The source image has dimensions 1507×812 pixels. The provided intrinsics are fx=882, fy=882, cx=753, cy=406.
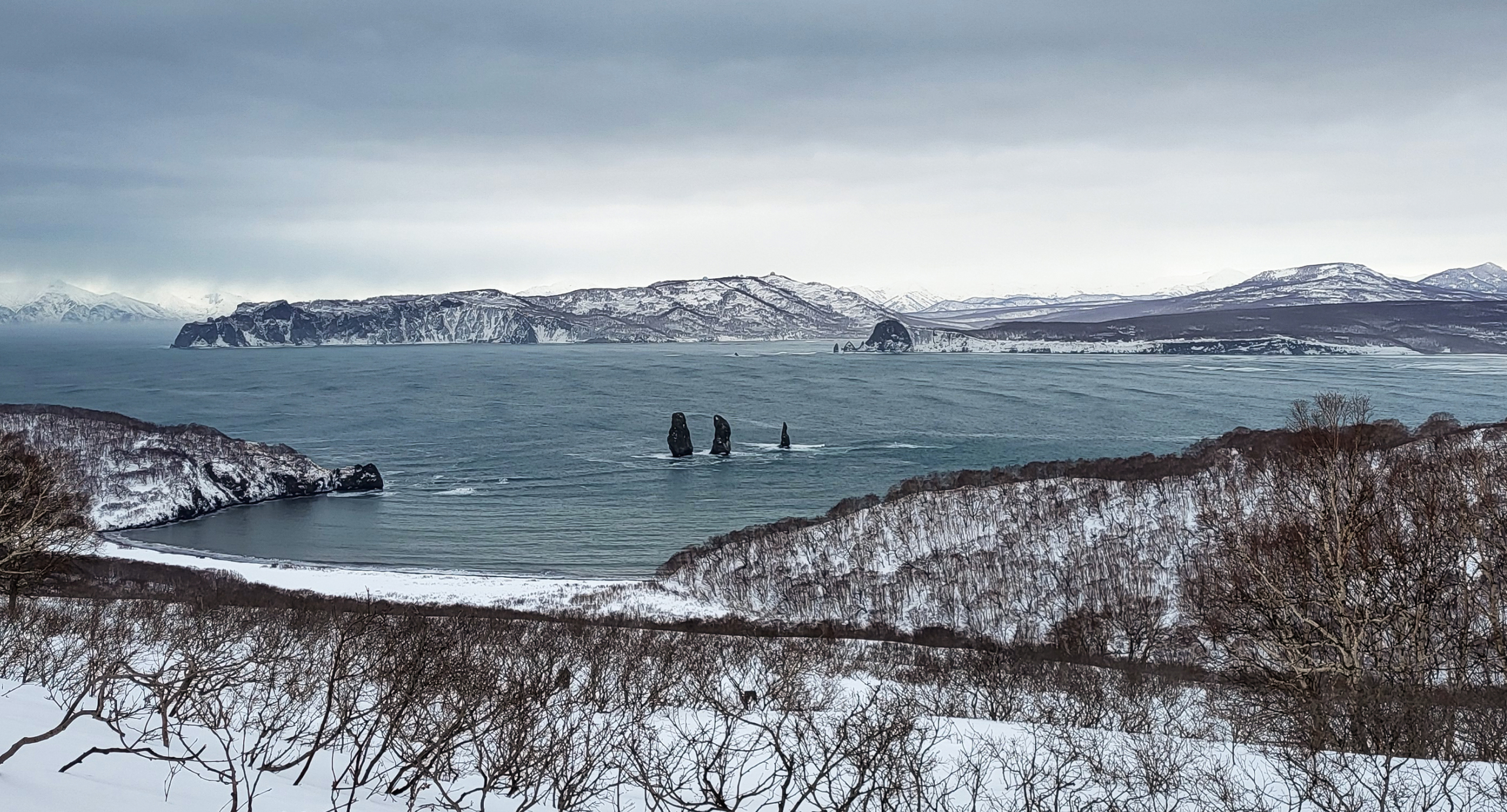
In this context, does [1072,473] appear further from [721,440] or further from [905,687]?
[721,440]

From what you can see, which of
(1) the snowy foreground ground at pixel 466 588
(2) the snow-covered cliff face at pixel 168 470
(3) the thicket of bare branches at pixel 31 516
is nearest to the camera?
(3) the thicket of bare branches at pixel 31 516

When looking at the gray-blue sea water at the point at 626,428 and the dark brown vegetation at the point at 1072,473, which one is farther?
the gray-blue sea water at the point at 626,428

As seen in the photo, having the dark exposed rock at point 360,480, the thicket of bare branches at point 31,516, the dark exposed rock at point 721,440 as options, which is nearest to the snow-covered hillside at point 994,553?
the thicket of bare branches at point 31,516

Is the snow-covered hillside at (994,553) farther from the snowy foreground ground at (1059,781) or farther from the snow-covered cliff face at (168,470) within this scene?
the snow-covered cliff face at (168,470)

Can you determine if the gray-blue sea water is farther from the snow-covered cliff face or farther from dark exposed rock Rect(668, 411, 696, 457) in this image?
the snow-covered cliff face

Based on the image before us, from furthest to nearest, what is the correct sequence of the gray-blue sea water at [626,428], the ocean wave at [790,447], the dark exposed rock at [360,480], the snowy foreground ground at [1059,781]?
the ocean wave at [790,447] < the dark exposed rock at [360,480] < the gray-blue sea water at [626,428] < the snowy foreground ground at [1059,781]

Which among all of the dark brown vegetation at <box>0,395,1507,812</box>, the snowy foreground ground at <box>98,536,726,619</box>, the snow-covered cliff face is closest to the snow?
the snowy foreground ground at <box>98,536,726,619</box>

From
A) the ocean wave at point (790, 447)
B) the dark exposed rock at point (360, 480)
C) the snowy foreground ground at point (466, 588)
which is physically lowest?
the snowy foreground ground at point (466, 588)

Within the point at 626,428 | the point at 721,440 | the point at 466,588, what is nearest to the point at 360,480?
the point at 721,440
